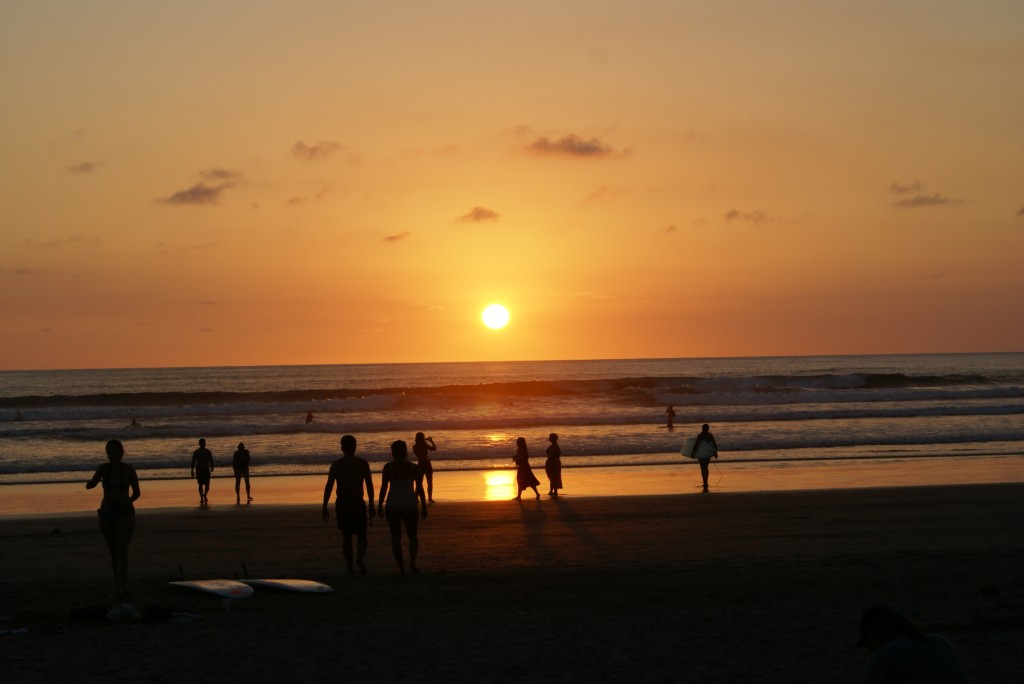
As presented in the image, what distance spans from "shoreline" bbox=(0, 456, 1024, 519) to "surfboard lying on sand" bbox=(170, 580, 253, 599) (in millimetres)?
10339

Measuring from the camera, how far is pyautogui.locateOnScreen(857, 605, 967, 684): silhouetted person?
4.79 m

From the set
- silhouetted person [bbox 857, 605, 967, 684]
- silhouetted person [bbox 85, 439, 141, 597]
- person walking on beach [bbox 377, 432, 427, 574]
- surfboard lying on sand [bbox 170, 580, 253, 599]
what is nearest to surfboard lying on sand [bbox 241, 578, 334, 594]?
surfboard lying on sand [bbox 170, 580, 253, 599]

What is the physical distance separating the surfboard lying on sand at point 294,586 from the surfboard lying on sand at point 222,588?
25 centimetres

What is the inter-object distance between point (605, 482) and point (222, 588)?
15197 mm

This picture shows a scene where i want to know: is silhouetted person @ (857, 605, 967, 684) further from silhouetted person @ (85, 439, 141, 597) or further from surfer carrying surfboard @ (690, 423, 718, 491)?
surfer carrying surfboard @ (690, 423, 718, 491)

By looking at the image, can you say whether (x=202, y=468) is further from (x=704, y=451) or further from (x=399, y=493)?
(x=399, y=493)

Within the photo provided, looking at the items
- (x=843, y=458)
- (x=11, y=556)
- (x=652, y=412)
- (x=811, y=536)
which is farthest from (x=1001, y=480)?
(x=652, y=412)

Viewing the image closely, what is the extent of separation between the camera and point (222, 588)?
36.0 ft

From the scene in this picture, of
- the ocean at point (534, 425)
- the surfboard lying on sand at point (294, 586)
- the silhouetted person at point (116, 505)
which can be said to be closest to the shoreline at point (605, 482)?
the ocean at point (534, 425)

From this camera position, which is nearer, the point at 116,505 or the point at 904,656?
the point at 904,656

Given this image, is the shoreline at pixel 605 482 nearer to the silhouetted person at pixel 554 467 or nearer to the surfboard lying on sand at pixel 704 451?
the silhouetted person at pixel 554 467

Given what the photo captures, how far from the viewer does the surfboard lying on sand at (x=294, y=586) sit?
440 inches

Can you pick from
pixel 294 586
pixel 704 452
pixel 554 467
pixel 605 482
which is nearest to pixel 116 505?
pixel 294 586

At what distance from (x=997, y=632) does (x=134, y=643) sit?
776 centimetres
